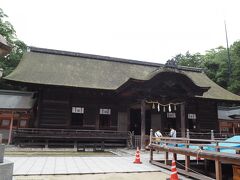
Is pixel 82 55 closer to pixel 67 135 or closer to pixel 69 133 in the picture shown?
pixel 69 133

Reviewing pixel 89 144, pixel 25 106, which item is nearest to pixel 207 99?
pixel 89 144

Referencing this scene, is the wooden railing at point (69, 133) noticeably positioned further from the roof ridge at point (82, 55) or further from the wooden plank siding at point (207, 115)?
the roof ridge at point (82, 55)

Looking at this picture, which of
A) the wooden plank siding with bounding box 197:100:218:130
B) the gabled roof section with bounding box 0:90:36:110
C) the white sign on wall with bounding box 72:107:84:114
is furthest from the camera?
the wooden plank siding with bounding box 197:100:218:130

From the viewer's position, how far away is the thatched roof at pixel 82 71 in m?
17.0

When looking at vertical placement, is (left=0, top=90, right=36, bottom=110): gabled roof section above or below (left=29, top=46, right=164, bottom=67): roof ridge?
below

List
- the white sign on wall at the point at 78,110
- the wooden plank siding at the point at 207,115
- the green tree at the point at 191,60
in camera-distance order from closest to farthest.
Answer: the white sign on wall at the point at 78,110 < the wooden plank siding at the point at 207,115 < the green tree at the point at 191,60

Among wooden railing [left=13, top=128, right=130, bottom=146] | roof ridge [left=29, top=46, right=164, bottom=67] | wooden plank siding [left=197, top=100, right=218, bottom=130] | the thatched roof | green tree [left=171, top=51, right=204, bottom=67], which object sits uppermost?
green tree [left=171, top=51, right=204, bottom=67]

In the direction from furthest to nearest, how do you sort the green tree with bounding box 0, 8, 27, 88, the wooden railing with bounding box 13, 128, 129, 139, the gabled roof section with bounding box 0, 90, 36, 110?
the green tree with bounding box 0, 8, 27, 88, the gabled roof section with bounding box 0, 90, 36, 110, the wooden railing with bounding box 13, 128, 129, 139

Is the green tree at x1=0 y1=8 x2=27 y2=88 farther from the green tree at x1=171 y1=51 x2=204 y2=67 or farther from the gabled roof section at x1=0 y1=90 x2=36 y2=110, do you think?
the green tree at x1=171 y1=51 x2=204 y2=67

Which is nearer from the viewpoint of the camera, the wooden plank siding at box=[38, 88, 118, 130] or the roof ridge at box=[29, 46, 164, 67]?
the wooden plank siding at box=[38, 88, 118, 130]

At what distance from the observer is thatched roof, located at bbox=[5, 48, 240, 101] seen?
55.8ft

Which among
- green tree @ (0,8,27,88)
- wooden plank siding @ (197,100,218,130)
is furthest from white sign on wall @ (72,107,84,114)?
green tree @ (0,8,27,88)

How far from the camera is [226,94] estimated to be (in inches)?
862

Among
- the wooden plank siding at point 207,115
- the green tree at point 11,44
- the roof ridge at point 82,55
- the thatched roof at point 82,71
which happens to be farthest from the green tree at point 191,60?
the green tree at point 11,44
